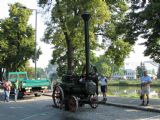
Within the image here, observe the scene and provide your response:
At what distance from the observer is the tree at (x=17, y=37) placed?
194 ft

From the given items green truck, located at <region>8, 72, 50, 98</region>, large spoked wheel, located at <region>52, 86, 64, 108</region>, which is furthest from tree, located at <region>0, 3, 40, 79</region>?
large spoked wheel, located at <region>52, 86, 64, 108</region>

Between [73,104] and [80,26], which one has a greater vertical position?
[80,26]

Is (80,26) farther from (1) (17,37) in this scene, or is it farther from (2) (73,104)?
(1) (17,37)

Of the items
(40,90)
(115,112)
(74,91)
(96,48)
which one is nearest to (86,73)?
(74,91)

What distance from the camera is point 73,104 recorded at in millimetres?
19031

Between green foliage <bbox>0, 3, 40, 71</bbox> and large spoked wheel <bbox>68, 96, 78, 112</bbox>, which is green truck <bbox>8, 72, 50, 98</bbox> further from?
green foliage <bbox>0, 3, 40, 71</bbox>

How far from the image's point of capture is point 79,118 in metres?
16.8

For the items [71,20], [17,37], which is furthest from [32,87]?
[17,37]

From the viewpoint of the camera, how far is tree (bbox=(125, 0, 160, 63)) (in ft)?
67.7

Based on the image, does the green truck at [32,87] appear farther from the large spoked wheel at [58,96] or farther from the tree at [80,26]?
the large spoked wheel at [58,96]

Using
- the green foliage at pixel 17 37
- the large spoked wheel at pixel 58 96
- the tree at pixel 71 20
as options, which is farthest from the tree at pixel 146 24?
the green foliage at pixel 17 37

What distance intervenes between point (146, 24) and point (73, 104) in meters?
6.12

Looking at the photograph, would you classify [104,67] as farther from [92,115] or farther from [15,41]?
[92,115]

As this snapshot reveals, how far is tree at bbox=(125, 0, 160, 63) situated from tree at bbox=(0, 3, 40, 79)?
3654 cm
